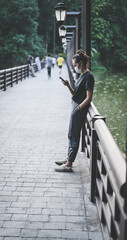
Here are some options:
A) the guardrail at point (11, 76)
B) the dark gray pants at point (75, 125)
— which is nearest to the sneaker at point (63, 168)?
the dark gray pants at point (75, 125)

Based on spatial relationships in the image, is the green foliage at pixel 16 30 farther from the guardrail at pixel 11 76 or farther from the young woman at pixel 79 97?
the young woman at pixel 79 97

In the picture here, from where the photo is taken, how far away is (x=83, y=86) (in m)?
5.09

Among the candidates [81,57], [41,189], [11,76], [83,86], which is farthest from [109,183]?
[11,76]

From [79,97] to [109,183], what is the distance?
222cm

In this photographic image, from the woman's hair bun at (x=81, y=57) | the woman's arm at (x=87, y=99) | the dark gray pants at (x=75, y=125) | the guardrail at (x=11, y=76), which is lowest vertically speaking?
the guardrail at (x=11, y=76)

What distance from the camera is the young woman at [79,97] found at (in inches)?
197

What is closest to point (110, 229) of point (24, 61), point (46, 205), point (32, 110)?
point (46, 205)

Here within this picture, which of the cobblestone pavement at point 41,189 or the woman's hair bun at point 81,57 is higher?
the woman's hair bun at point 81,57

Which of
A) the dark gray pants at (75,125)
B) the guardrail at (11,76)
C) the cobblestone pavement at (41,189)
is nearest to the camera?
the cobblestone pavement at (41,189)

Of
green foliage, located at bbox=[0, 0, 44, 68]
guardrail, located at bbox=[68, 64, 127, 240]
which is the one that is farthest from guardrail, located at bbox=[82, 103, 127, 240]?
green foliage, located at bbox=[0, 0, 44, 68]

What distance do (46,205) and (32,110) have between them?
8.09 m

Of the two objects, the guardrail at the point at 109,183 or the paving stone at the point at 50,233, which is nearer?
the guardrail at the point at 109,183

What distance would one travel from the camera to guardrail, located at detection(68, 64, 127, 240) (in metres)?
2.20

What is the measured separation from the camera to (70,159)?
213 inches
